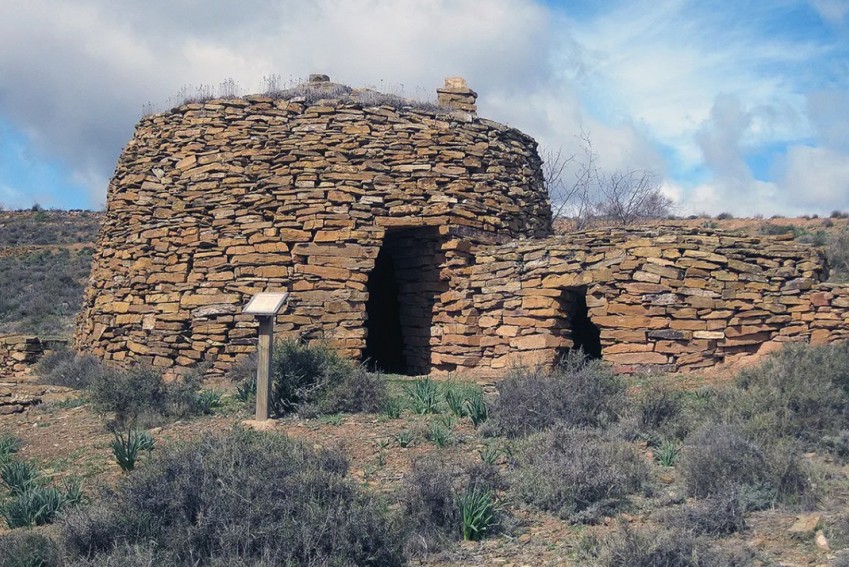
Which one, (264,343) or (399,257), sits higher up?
(399,257)

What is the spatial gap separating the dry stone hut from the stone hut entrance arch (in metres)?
0.03

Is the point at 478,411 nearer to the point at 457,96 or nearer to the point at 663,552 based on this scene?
the point at 663,552

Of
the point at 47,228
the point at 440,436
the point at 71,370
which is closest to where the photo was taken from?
the point at 440,436

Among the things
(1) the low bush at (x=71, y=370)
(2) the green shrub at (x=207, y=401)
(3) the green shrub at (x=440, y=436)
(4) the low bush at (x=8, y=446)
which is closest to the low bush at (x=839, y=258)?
(3) the green shrub at (x=440, y=436)

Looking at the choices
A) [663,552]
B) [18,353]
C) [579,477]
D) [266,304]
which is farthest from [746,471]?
[18,353]

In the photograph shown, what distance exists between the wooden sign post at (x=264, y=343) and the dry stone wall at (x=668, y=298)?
3202 mm

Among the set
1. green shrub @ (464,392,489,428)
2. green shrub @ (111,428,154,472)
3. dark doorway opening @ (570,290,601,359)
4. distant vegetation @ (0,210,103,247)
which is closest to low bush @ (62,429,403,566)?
green shrub @ (111,428,154,472)

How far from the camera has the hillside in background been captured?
2186 centimetres

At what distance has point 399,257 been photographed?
12.2m

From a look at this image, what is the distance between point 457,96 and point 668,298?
15.7 feet

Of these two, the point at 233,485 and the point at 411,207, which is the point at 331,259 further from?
the point at 233,485

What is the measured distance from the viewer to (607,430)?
740cm

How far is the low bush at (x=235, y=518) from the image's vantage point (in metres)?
4.82

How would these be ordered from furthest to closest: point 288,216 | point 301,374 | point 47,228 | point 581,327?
point 47,228, point 581,327, point 288,216, point 301,374
